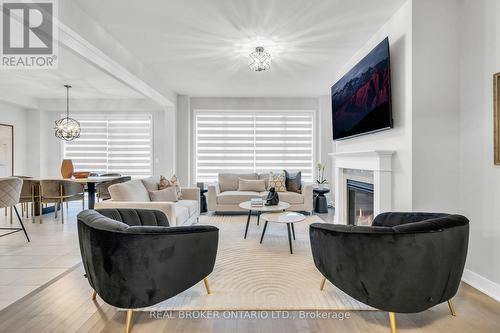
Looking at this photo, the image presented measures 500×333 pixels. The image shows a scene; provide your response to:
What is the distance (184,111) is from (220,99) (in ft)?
3.06

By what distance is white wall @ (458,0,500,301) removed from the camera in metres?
2.16

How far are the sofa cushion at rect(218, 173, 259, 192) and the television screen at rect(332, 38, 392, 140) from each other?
2353 mm

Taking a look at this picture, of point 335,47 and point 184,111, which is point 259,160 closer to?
point 184,111

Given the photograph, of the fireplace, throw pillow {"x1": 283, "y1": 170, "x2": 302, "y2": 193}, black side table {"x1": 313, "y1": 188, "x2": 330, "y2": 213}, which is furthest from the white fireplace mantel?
black side table {"x1": 313, "y1": 188, "x2": 330, "y2": 213}

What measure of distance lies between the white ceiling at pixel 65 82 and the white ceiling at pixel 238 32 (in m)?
1.21

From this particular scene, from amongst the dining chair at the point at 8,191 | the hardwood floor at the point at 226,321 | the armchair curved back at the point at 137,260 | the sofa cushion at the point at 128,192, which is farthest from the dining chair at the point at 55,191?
the armchair curved back at the point at 137,260

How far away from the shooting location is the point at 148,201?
3.64 metres

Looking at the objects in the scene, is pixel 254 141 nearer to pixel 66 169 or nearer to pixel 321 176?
pixel 321 176

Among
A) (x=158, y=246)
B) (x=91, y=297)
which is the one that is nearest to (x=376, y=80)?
(x=158, y=246)

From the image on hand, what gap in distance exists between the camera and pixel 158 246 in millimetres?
1671

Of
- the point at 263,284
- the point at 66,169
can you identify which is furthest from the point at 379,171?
the point at 66,169

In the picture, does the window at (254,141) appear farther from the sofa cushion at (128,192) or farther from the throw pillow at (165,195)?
the sofa cushion at (128,192)

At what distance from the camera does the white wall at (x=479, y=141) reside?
2164 millimetres

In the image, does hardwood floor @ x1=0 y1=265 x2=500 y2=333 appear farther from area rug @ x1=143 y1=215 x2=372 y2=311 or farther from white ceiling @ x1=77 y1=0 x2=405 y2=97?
white ceiling @ x1=77 y1=0 x2=405 y2=97
